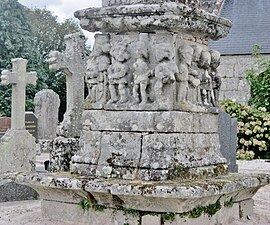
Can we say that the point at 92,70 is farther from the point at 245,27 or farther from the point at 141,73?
the point at 245,27

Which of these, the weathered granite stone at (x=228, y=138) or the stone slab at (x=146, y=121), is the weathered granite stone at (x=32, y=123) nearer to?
the weathered granite stone at (x=228, y=138)

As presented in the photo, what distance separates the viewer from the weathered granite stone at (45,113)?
2098 centimetres

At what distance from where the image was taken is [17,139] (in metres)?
9.77

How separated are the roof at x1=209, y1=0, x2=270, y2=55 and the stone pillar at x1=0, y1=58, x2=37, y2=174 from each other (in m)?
12.8

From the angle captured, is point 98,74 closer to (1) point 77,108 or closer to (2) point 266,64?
(1) point 77,108

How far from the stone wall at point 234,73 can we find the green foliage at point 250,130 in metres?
→ 5.13

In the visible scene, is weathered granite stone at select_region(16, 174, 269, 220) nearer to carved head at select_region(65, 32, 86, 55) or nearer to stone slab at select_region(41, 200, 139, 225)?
stone slab at select_region(41, 200, 139, 225)

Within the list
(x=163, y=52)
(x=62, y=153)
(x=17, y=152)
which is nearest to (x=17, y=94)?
(x=17, y=152)

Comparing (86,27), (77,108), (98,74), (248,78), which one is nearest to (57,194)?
(98,74)

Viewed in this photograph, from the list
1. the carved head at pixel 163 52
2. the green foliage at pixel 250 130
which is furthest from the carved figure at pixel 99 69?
the green foliage at pixel 250 130

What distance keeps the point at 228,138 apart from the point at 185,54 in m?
6.39

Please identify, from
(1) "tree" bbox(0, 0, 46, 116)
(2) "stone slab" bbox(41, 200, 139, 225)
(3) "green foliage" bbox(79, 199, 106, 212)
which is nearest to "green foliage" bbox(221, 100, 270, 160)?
(2) "stone slab" bbox(41, 200, 139, 225)

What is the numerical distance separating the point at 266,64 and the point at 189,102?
15244mm

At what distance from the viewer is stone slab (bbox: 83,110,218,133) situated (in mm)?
5344
